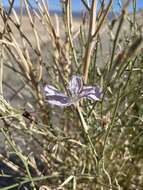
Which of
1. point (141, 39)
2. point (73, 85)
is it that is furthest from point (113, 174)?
point (141, 39)

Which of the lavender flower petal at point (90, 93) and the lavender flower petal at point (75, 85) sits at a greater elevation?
the lavender flower petal at point (75, 85)

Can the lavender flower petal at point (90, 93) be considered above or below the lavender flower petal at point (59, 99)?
above

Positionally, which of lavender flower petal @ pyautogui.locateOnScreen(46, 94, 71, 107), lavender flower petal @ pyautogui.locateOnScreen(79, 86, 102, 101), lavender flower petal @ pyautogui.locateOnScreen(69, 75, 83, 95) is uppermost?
lavender flower petal @ pyautogui.locateOnScreen(69, 75, 83, 95)

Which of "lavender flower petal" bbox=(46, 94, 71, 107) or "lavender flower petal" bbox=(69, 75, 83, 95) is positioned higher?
"lavender flower petal" bbox=(69, 75, 83, 95)

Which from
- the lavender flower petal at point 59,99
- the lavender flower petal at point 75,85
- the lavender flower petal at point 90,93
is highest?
the lavender flower petal at point 75,85

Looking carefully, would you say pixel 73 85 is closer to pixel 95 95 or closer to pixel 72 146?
pixel 95 95

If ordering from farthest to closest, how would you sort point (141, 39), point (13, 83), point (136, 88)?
point (13, 83)
point (136, 88)
point (141, 39)

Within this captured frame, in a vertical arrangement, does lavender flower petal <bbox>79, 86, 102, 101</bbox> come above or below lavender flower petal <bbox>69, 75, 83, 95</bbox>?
below

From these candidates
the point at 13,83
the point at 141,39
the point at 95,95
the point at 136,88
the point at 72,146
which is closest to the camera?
the point at 141,39
